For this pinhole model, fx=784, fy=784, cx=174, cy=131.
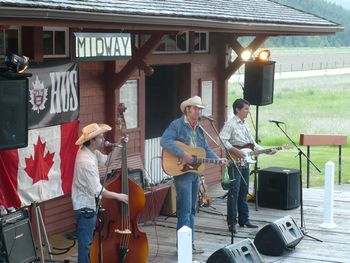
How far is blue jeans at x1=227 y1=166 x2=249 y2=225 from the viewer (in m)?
9.95

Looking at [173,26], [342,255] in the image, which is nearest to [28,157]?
[173,26]

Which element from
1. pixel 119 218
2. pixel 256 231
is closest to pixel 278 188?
pixel 256 231

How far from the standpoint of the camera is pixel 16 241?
7707 millimetres

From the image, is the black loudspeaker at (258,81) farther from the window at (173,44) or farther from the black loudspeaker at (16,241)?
the black loudspeaker at (16,241)

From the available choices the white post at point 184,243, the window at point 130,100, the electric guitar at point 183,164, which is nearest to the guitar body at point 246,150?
the electric guitar at point 183,164

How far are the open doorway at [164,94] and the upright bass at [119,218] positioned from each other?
477 cm

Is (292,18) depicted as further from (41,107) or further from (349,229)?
(41,107)

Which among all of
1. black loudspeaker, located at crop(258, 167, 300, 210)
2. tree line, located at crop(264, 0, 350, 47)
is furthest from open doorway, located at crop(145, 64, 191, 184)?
tree line, located at crop(264, 0, 350, 47)

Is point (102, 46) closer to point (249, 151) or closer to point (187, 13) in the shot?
point (187, 13)

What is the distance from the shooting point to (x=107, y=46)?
28.9 ft

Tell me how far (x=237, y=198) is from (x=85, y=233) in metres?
3.09

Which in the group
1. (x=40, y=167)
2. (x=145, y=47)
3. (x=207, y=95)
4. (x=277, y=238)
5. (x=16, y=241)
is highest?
(x=145, y=47)

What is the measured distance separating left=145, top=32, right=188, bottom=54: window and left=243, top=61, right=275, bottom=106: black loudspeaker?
106cm

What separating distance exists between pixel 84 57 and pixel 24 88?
1.32 metres
